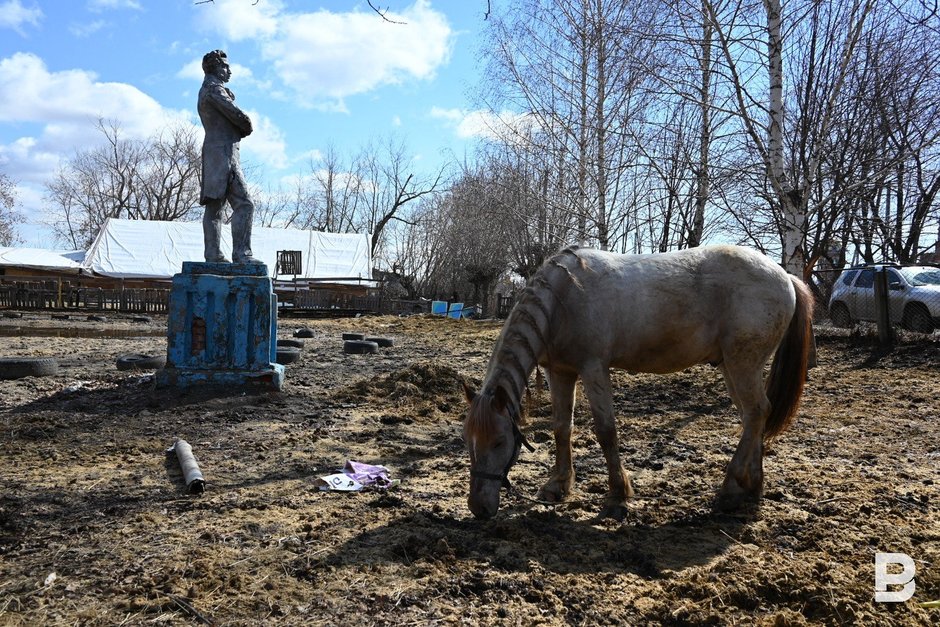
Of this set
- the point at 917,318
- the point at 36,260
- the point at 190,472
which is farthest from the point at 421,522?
the point at 36,260

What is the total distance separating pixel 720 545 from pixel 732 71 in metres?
8.03

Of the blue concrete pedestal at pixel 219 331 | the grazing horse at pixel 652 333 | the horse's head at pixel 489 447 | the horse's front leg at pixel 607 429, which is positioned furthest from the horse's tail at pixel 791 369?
the blue concrete pedestal at pixel 219 331

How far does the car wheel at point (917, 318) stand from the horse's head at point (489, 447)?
37.1 feet

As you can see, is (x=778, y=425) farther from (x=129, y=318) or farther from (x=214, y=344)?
(x=129, y=318)

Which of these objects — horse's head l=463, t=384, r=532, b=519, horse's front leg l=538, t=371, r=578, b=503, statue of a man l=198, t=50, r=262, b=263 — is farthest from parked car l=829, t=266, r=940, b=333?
statue of a man l=198, t=50, r=262, b=263

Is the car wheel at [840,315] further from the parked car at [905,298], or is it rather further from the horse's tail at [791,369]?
the horse's tail at [791,369]

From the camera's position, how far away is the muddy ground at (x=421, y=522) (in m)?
2.56

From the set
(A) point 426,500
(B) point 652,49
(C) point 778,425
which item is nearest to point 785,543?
(C) point 778,425

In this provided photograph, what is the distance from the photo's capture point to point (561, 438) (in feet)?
13.8

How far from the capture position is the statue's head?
787 centimetres

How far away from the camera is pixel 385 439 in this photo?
223 inches

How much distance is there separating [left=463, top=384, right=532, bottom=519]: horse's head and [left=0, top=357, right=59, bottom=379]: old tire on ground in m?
7.24

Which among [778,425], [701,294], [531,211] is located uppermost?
[531,211]

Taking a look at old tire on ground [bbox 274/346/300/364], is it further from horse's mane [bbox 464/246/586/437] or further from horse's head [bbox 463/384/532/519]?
horse's head [bbox 463/384/532/519]
